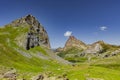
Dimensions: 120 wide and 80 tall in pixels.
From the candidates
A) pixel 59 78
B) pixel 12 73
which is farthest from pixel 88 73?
pixel 12 73

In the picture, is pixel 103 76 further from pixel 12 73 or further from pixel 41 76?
pixel 12 73

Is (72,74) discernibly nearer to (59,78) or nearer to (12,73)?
(59,78)

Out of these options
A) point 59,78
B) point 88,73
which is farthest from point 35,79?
point 88,73

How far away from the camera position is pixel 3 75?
453 ft

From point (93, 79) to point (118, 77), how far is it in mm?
22578

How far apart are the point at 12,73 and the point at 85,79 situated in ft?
154

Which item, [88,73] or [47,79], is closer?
[47,79]

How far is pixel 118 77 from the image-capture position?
6245 inches

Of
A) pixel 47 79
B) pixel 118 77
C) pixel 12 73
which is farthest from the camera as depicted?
pixel 118 77

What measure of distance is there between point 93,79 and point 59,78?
2578 cm

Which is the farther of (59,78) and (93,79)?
(93,79)

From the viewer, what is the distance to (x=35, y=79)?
135 meters

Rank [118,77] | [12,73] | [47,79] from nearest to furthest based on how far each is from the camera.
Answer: [47,79] → [12,73] → [118,77]

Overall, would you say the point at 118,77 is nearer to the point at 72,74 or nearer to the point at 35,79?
the point at 72,74
